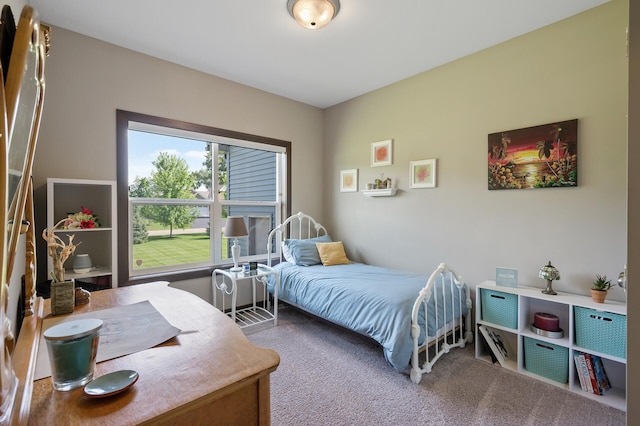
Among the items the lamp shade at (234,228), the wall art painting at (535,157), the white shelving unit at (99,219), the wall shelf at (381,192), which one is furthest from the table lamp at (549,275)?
the white shelving unit at (99,219)

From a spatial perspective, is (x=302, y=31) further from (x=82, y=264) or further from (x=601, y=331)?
(x=601, y=331)

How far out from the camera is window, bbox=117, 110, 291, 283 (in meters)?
2.85

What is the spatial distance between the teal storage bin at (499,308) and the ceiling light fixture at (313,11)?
247 cm

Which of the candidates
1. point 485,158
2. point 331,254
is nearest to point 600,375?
point 485,158

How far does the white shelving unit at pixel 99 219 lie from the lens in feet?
7.99

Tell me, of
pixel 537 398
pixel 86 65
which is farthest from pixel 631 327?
pixel 86 65

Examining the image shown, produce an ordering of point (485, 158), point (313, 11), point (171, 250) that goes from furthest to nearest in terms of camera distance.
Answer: point (171, 250), point (485, 158), point (313, 11)

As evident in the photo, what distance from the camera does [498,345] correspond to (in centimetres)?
246

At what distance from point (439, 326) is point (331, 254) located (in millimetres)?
1489

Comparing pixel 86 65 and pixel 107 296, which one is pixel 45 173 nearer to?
pixel 86 65

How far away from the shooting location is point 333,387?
6.95 feet

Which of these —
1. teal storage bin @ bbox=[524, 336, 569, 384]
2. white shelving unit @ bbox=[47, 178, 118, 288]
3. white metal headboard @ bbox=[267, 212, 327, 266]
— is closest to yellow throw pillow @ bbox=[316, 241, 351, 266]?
white metal headboard @ bbox=[267, 212, 327, 266]

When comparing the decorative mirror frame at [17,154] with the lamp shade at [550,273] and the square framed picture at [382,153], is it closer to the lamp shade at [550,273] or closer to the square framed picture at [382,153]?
the lamp shade at [550,273]

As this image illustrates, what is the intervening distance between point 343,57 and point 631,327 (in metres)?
2.78
